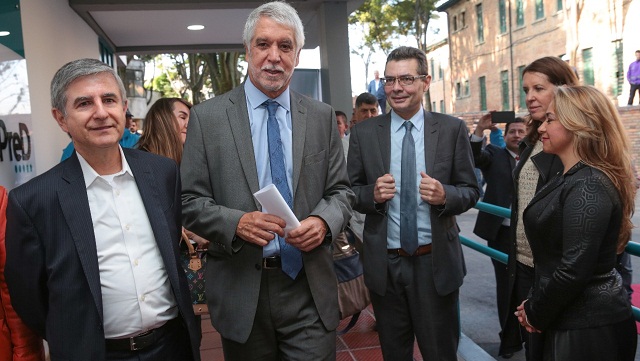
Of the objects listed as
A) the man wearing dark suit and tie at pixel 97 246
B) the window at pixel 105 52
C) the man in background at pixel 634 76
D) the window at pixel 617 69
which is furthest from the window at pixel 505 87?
the man wearing dark suit and tie at pixel 97 246

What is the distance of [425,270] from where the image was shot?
10.7 ft

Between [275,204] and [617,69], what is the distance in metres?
28.4

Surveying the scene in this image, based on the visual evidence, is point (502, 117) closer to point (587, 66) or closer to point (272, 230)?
point (272, 230)

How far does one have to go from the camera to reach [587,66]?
29000mm

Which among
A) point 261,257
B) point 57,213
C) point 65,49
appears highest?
point 65,49

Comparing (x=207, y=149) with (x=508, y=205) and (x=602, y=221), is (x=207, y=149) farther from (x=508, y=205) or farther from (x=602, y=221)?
(x=508, y=205)

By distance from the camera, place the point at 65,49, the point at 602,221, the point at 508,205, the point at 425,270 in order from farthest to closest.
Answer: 1. the point at 65,49
2. the point at 508,205
3. the point at 425,270
4. the point at 602,221

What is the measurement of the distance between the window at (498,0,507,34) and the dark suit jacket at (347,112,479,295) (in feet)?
118

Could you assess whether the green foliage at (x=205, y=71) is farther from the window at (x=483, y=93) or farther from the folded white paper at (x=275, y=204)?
the window at (x=483, y=93)

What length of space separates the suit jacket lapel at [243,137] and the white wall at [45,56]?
273 centimetres

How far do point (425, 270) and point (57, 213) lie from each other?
1.92 metres

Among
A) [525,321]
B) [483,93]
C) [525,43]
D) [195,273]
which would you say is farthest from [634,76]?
[195,273]

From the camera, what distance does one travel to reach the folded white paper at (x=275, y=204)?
221 cm

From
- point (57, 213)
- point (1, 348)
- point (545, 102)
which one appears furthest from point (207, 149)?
point (545, 102)
